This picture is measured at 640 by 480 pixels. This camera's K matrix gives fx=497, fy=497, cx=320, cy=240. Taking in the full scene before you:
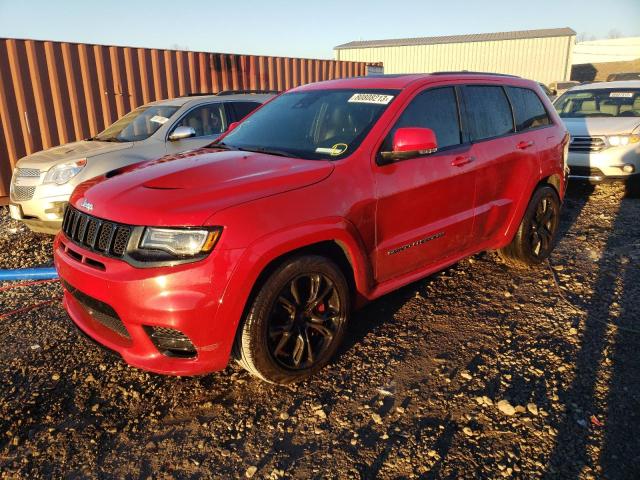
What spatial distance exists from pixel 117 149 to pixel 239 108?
5.87 ft

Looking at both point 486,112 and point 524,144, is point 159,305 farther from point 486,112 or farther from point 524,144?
point 524,144

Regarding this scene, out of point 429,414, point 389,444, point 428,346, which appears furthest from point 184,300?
point 428,346

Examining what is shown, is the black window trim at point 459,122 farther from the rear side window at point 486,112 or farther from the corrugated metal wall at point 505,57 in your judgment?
the corrugated metal wall at point 505,57

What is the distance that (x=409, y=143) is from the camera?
9.75 feet

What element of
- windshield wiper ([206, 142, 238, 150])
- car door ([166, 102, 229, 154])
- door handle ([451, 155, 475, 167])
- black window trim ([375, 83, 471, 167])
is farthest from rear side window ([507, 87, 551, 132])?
car door ([166, 102, 229, 154])

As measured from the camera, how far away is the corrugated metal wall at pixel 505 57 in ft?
112

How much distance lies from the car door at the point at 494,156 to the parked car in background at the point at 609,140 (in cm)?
386

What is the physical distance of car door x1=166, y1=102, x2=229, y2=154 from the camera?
6.19 m

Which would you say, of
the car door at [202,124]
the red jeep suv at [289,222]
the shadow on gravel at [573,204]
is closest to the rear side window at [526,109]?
the red jeep suv at [289,222]

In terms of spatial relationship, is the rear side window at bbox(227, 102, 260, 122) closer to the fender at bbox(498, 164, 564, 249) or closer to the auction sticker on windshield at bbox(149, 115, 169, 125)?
the auction sticker on windshield at bbox(149, 115, 169, 125)

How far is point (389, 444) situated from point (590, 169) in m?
6.64

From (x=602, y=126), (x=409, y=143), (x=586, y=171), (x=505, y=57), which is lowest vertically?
(x=586, y=171)

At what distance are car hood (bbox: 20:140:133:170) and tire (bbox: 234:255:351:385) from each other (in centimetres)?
397

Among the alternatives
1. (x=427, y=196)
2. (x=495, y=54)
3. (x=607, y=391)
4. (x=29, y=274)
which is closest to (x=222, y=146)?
(x=427, y=196)
